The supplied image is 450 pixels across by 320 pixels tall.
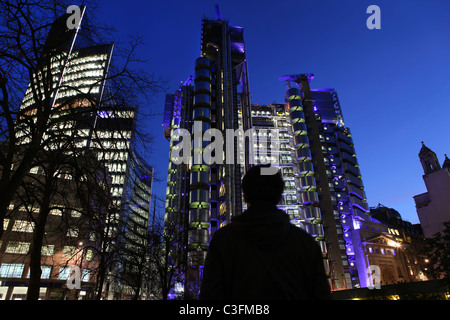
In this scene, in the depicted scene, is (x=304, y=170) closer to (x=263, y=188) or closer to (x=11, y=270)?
(x=11, y=270)

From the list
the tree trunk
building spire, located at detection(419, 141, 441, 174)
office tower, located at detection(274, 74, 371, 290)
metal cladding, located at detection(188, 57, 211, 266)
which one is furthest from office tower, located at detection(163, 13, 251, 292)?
building spire, located at detection(419, 141, 441, 174)

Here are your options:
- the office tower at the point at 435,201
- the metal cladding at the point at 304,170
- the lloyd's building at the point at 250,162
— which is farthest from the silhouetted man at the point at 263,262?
the office tower at the point at 435,201

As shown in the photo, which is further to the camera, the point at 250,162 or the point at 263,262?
the point at 250,162

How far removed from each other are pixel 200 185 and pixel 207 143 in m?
9.97

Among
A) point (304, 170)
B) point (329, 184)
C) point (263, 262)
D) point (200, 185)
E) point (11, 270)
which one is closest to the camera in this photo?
point (263, 262)

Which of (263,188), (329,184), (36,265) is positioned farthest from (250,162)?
(263,188)

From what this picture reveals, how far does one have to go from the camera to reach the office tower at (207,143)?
181 ft

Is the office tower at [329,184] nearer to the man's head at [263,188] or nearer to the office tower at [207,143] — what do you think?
the office tower at [207,143]

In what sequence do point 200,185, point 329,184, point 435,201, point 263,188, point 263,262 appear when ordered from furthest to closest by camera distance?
point 329,184
point 435,201
point 200,185
point 263,188
point 263,262

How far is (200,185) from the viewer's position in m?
58.6

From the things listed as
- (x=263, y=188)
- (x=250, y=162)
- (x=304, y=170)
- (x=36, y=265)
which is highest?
(x=304, y=170)

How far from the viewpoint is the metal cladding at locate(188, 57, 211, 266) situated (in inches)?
2034
